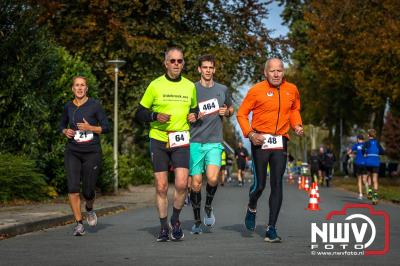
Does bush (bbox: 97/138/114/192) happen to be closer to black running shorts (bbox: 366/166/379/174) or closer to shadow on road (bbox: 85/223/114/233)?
black running shorts (bbox: 366/166/379/174)

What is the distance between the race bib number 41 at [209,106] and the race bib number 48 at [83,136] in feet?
4.78

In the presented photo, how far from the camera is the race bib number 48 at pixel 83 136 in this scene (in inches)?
402

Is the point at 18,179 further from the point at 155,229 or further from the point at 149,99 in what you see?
the point at 149,99

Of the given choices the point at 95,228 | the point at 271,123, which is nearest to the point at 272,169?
the point at 271,123

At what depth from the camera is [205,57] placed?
34.2ft

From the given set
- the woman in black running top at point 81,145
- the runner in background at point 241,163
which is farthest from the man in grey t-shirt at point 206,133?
the runner in background at point 241,163

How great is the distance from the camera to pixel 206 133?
10.3 metres

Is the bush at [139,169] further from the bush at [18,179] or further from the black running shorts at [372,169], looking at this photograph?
the bush at [18,179]

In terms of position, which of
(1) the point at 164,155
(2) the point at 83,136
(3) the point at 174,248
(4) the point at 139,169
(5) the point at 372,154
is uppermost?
(2) the point at 83,136

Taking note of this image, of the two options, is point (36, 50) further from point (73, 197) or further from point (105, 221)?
point (73, 197)

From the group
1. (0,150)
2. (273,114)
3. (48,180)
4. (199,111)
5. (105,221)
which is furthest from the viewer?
(48,180)

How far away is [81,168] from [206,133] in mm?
1671

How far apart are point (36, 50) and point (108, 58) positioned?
1310cm

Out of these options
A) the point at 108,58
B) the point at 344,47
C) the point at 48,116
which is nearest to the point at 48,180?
the point at 48,116
